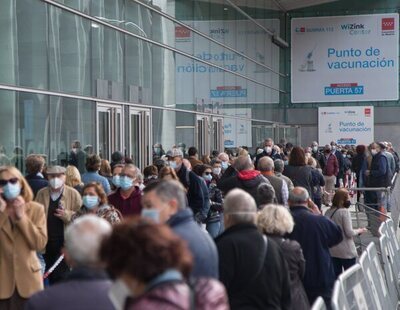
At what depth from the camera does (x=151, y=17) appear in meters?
21.6

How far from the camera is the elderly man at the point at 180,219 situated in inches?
197

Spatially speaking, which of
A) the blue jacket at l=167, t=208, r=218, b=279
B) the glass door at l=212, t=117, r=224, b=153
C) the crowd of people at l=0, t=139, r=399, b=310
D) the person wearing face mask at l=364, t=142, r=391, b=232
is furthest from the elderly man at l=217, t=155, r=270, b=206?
the glass door at l=212, t=117, r=224, b=153

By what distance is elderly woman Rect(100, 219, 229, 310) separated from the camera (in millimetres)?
3338

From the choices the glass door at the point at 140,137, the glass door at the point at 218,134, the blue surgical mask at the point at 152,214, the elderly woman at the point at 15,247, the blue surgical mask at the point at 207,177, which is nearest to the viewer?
the blue surgical mask at the point at 152,214

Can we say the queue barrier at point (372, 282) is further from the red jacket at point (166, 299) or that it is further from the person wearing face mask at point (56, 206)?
the person wearing face mask at point (56, 206)

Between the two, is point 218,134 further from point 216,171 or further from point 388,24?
point 388,24

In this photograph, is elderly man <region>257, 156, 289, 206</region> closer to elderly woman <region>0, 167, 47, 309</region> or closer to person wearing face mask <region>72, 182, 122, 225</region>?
person wearing face mask <region>72, 182, 122, 225</region>

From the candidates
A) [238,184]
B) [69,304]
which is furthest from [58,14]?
[69,304]

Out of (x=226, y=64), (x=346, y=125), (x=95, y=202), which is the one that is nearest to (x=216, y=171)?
(x=95, y=202)

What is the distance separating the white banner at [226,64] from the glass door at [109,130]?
17.1 ft

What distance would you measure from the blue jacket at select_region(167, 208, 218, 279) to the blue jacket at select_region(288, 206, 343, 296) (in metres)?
3.26

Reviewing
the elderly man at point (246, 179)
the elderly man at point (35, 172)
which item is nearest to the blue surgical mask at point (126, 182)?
the elderly man at point (35, 172)

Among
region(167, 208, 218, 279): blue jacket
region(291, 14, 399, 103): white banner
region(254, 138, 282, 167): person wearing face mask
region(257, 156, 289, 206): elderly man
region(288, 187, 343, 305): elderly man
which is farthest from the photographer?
region(291, 14, 399, 103): white banner

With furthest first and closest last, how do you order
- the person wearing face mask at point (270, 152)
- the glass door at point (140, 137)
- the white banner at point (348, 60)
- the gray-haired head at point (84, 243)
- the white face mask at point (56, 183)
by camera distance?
the white banner at point (348, 60)
the person wearing face mask at point (270, 152)
the glass door at point (140, 137)
the white face mask at point (56, 183)
the gray-haired head at point (84, 243)
